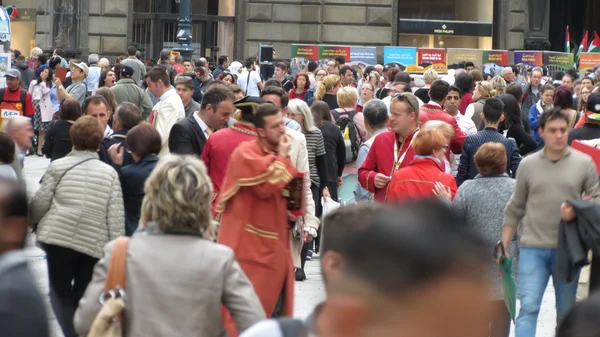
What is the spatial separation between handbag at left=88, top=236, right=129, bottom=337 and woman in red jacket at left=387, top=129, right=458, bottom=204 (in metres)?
3.02

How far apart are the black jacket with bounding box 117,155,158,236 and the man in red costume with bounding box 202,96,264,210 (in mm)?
380

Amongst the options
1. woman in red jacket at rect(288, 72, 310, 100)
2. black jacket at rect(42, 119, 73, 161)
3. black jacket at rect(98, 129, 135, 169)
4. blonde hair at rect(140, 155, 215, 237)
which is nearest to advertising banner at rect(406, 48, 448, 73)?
woman in red jacket at rect(288, 72, 310, 100)

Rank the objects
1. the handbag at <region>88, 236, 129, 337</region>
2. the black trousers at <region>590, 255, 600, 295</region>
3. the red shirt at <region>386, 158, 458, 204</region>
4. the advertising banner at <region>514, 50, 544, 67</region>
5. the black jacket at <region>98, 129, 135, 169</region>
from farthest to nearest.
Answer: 1. the advertising banner at <region>514, 50, 544, 67</region>
2. the black jacket at <region>98, 129, 135, 169</region>
3. the red shirt at <region>386, 158, 458, 204</region>
4. the black trousers at <region>590, 255, 600, 295</region>
5. the handbag at <region>88, 236, 129, 337</region>

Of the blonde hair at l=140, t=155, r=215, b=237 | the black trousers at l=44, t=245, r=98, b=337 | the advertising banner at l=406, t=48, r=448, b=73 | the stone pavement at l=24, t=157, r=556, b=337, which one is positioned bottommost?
the stone pavement at l=24, t=157, r=556, b=337

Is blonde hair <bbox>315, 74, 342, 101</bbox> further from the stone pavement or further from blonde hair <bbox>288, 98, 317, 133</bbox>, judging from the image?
blonde hair <bbox>288, 98, 317, 133</bbox>

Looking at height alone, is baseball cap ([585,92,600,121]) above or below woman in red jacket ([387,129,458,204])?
above

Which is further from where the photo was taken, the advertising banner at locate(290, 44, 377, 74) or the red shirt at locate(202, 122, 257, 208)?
the advertising banner at locate(290, 44, 377, 74)

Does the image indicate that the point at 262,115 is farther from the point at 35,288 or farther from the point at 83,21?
the point at 83,21

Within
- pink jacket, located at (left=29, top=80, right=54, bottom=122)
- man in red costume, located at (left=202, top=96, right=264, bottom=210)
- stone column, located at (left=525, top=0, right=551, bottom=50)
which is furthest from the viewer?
stone column, located at (left=525, top=0, right=551, bottom=50)

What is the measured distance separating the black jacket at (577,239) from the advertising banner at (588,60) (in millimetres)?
20041

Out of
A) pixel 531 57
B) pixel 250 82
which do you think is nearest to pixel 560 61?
pixel 531 57

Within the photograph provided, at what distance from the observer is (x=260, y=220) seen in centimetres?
681

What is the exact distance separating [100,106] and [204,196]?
5.71m

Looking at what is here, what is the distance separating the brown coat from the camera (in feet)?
15.1
